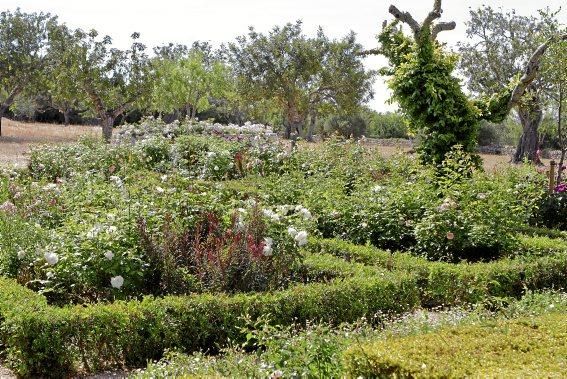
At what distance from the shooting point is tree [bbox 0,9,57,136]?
33.6 meters

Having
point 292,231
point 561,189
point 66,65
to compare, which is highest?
point 66,65

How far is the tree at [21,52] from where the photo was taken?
33.6 metres

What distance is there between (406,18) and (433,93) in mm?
1531

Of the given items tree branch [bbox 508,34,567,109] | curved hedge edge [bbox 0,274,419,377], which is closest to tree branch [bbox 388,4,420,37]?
tree branch [bbox 508,34,567,109]

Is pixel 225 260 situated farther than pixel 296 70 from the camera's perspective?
No

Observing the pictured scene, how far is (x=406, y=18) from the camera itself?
11.8 m

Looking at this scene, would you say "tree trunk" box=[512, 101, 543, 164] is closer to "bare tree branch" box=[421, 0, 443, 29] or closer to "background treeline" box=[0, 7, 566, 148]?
"background treeline" box=[0, 7, 566, 148]

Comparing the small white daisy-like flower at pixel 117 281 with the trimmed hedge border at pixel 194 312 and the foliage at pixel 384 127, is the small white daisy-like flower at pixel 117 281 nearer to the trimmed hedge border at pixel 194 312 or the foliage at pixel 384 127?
the trimmed hedge border at pixel 194 312

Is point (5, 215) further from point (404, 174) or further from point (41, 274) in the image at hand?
point (404, 174)

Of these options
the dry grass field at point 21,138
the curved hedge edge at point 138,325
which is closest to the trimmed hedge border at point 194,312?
the curved hedge edge at point 138,325

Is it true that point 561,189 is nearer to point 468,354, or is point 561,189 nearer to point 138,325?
point 138,325

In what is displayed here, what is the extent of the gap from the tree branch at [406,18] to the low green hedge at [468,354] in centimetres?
847

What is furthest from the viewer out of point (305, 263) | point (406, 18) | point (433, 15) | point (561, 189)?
point (406, 18)

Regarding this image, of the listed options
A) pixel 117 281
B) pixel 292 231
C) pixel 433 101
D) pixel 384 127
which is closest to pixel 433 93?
pixel 433 101
